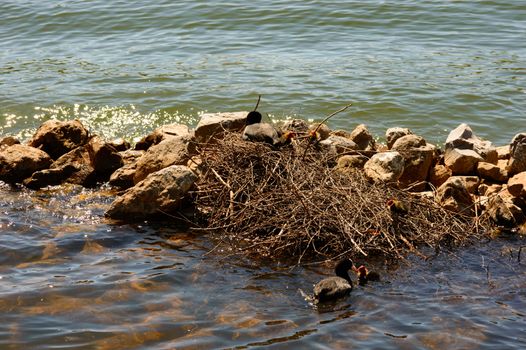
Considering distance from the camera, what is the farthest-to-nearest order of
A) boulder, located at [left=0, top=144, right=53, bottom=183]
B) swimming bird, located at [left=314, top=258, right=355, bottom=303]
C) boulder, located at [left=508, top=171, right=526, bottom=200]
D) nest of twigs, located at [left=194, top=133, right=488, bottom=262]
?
boulder, located at [left=0, top=144, right=53, bottom=183], boulder, located at [left=508, top=171, right=526, bottom=200], nest of twigs, located at [left=194, top=133, right=488, bottom=262], swimming bird, located at [left=314, top=258, right=355, bottom=303]

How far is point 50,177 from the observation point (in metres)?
10.6

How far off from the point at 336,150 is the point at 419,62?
679cm

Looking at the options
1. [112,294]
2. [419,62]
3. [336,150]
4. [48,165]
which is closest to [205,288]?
[112,294]

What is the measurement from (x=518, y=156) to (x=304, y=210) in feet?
9.91

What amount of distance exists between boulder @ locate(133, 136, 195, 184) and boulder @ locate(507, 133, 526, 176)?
3806 mm

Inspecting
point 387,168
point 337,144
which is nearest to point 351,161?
point 337,144

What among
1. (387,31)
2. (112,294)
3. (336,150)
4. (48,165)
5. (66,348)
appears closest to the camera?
(66,348)

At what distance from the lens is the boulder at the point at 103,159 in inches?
419

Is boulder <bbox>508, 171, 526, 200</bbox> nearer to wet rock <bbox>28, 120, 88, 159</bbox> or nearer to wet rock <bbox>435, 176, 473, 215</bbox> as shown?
wet rock <bbox>435, 176, 473, 215</bbox>

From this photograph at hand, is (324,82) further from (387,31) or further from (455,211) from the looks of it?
(455,211)

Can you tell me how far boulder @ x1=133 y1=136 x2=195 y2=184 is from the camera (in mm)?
9977

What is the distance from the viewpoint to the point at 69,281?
26.2 ft

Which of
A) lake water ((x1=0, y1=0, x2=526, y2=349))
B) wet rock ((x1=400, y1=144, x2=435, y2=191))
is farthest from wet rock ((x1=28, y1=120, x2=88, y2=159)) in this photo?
wet rock ((x1=400, y1=144, x2=435, y2=191))

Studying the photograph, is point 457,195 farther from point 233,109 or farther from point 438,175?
point 233,109
